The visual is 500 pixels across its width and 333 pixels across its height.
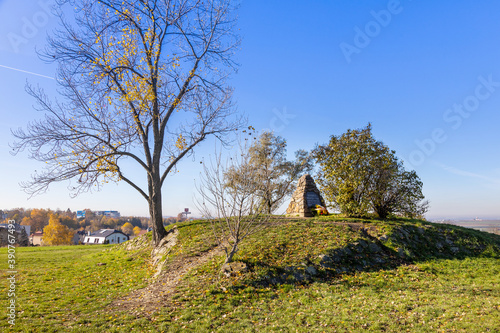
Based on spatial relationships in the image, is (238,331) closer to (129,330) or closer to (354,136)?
(129,330)

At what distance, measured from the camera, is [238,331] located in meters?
5.74

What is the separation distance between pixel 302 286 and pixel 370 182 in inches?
413

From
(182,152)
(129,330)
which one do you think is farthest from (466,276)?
(182,152)

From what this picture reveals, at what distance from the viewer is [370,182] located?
53.9ft

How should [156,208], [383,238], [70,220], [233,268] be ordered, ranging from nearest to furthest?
[233,268] < [383,238] < [156,208] < [70,220]

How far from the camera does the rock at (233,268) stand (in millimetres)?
8812

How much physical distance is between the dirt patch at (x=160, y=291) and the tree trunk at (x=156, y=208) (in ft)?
13.3

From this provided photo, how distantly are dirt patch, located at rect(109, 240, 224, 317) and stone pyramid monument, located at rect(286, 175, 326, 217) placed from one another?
362 inches

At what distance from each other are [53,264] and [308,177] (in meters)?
17.3

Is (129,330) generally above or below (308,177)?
below

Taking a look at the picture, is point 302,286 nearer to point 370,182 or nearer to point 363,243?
point 363,243

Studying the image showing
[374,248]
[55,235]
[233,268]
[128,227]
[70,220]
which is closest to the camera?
Answer: [233,268]

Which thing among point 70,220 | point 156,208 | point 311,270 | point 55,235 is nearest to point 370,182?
point 311,270

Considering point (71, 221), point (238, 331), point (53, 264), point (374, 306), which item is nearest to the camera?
point (238, 331)
